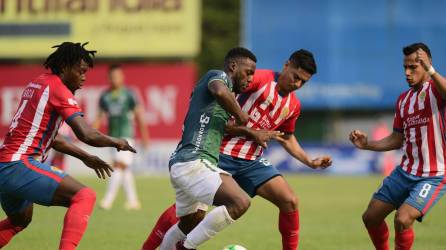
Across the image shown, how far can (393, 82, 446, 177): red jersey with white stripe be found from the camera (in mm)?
8477

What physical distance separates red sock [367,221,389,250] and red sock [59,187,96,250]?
127 inches

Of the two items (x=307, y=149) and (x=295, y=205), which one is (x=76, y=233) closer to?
(x=295, y=205)

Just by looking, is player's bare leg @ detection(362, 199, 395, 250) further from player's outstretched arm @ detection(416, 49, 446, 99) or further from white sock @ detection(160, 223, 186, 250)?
white sock @ detection(160, 223, 186, 250)

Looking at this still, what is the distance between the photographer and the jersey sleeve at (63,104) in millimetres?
7457

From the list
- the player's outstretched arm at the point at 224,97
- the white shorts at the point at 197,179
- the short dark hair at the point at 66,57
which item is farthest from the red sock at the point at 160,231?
the short dark hair at the point at 66,57

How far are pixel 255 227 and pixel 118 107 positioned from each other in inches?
189

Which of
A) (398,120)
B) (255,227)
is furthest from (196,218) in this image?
(255,227)

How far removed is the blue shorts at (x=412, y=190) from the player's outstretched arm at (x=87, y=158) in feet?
9.90

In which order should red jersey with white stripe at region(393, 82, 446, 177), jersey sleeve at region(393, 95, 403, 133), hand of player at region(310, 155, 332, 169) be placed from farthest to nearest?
hand of player at region(310, 155, 332, 169), jersey sleeve at region(393, 95, 403, 133), red jersey with white stripe at region(393, 82, 446, 177)

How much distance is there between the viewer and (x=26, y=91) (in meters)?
7.66

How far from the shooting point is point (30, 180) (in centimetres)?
→ 739

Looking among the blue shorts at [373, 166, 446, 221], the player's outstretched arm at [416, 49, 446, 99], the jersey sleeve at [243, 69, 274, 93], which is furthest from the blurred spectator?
the player's outstretched arm at [416, 49, 446, 99]

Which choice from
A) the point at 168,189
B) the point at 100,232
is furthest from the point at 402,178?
the point at 168,189

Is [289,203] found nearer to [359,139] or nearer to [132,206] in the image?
[359,139]
